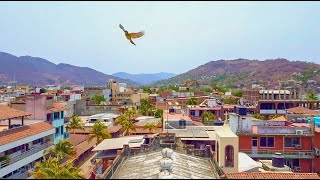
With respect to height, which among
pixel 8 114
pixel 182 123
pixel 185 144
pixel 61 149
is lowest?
pixel 61 149

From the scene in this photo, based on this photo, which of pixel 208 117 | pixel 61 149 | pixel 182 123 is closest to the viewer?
pixel 61 149

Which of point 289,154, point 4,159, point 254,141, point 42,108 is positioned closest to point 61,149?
point 42,108

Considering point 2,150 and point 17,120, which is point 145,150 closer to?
point 2,150

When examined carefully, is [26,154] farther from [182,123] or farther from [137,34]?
[137,34]

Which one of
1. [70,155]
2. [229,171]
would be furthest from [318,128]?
[70,155]

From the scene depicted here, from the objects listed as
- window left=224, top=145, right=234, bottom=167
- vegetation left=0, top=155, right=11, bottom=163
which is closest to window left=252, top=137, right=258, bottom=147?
window left=224, top=145, right=234, bottom=167

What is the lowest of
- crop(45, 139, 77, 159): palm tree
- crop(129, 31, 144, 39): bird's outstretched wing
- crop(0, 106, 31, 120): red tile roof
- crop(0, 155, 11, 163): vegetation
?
crop(45, 139, 77, 159): palm tree

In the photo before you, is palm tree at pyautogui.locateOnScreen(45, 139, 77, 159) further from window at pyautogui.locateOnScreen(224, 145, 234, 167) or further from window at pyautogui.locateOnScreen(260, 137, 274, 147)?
window at pyautogui.locateOnScreen(224, 145, 234, 167)
